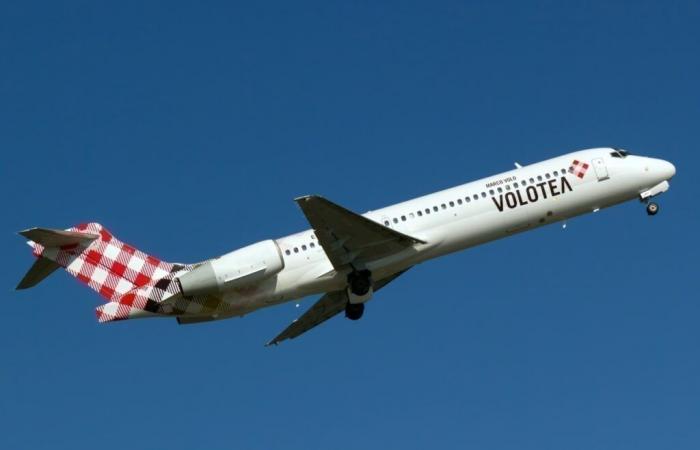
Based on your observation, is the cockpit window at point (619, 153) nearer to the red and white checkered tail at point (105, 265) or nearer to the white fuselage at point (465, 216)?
the white fuselage at point (465, 216)

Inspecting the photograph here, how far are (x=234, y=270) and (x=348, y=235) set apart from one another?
367 centimetres

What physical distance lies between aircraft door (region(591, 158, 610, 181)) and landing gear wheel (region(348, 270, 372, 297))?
8481 mm

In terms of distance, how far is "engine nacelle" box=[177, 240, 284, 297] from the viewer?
32.4 m

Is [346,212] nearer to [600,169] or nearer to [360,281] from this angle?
[360,281]

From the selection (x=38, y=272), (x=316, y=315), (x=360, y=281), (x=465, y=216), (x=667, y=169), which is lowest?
(x=316, y=315)

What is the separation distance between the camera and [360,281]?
34.6 metres

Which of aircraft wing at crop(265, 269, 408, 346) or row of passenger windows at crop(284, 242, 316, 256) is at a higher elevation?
row of passenger windows at crop(284, 242, 316, 256)

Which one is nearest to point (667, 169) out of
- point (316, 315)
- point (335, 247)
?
point (335, 247)

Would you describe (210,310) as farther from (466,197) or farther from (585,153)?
(585,153)

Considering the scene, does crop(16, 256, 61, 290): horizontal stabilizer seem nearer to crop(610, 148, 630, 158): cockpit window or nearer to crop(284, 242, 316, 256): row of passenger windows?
crop(284, 242, 316, 256): row of passenger windows

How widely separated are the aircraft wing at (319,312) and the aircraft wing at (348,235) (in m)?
2.96

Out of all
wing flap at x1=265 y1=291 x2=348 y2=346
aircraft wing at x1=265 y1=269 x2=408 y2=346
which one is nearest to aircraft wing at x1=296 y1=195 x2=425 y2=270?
aircraft wing at x1=265 y1=269 x2=408 y2=346

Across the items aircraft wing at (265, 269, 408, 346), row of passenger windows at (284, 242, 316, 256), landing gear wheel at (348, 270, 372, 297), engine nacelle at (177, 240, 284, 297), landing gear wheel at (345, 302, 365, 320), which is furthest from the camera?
aircraft wing at (265, 269, 408, 346)

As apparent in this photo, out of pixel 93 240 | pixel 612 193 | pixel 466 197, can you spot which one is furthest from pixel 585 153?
pixel 93 240
